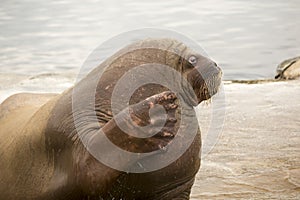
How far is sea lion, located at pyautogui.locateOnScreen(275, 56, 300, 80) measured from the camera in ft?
28.7

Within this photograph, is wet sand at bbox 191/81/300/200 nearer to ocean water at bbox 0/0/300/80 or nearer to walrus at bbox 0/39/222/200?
walrus at bbox 0/39/222/200

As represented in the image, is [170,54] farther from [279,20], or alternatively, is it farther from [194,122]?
[279,20]

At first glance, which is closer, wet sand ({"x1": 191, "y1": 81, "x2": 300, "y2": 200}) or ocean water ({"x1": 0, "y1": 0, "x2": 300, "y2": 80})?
wet sand ({"x1": 191, "y1": 81, "x2": 300, "y2": 200})

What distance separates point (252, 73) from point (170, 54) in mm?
6601

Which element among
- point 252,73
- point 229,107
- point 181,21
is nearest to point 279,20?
point 181,21

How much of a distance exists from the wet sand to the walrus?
1.11 metres

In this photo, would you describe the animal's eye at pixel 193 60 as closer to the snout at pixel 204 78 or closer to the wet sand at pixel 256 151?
the snout at pixel 204 78

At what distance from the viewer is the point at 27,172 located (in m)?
4.06

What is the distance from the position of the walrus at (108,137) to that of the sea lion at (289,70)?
16.6ft

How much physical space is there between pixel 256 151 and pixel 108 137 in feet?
8.76

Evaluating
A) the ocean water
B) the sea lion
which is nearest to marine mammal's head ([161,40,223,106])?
the sea lion

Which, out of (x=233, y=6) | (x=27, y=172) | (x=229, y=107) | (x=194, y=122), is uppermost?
(x=194, y=122)

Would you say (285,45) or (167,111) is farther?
(285,45)

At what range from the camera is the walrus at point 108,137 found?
10.5ft
